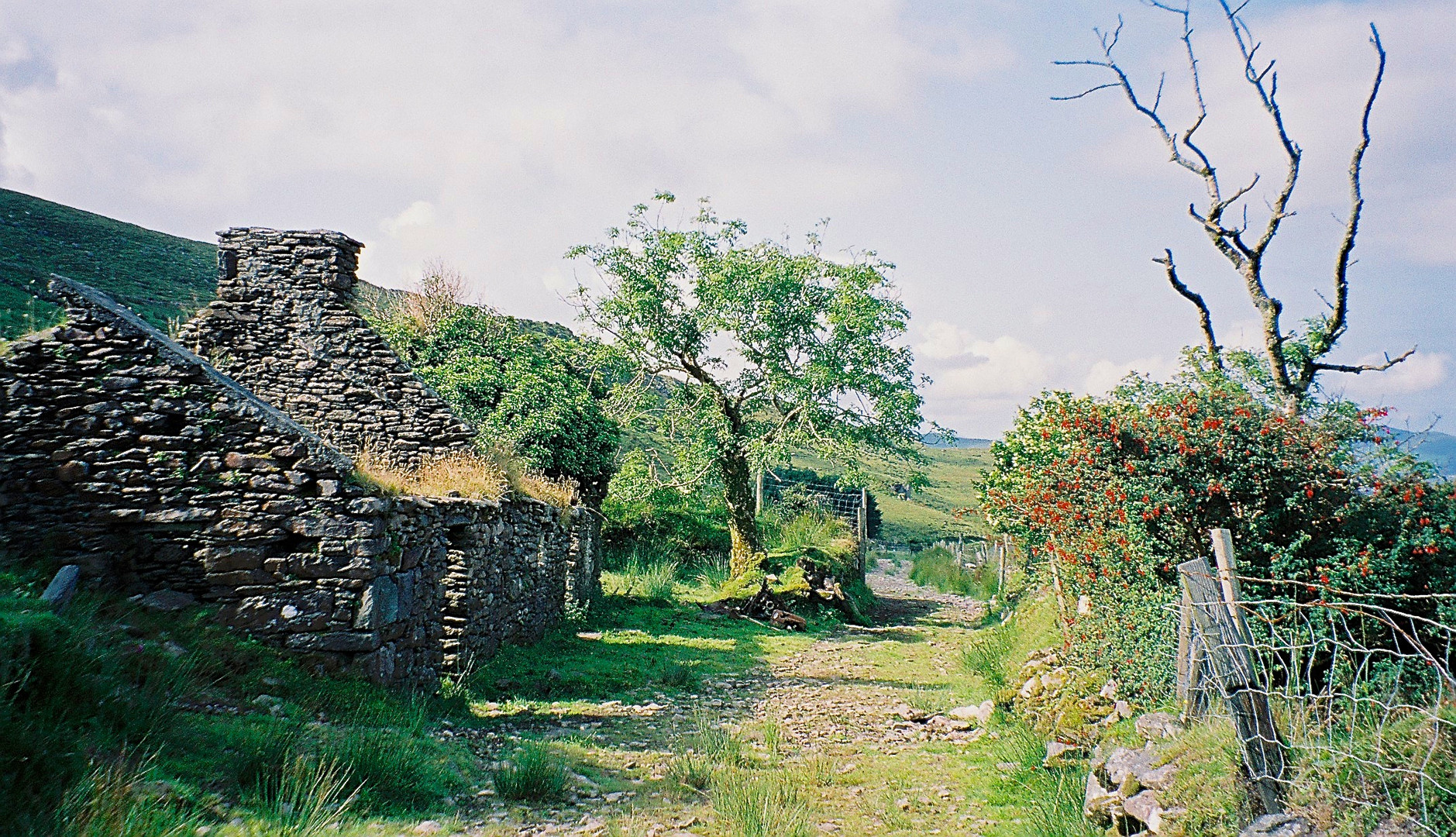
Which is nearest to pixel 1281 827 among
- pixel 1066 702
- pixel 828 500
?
pixel 1066 702

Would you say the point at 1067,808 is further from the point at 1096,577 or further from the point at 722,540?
the point at 722,540

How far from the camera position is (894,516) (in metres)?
68.8

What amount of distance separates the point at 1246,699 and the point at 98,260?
154 feet

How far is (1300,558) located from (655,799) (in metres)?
5.10

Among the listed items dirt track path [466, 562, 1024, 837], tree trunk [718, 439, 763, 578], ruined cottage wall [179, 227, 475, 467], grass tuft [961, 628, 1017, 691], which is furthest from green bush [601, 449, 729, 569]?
grass tuft [961, 628, 1017, 691]

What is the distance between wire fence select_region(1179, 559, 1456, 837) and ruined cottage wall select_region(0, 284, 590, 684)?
6459 millimetres

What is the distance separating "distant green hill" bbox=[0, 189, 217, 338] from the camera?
29.9 metres

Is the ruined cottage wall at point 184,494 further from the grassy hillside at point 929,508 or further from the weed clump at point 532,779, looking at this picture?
the grassy hillside at point 929,508

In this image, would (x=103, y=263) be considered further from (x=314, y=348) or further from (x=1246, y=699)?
(x=1246, y=699)

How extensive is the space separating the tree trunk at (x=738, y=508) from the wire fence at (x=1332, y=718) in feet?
48.1

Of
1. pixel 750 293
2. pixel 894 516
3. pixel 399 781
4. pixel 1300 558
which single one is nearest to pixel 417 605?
pixel 399 781

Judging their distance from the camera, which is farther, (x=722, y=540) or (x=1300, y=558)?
(x=722, y=540)

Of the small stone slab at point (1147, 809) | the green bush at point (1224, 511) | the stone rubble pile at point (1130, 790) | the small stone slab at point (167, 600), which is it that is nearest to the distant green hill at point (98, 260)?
the small stone slab at point (167, 600)

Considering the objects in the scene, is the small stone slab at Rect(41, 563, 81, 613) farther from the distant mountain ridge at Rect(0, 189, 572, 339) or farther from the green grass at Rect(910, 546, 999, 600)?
the green grass at Rect(910, 546, 999, 600)
